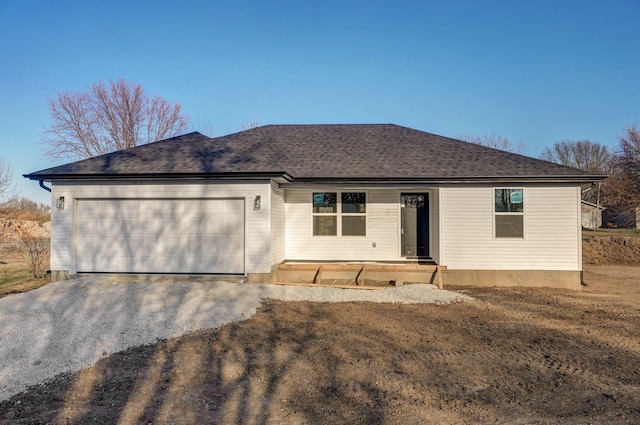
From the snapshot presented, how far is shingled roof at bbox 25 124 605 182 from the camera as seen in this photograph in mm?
10625

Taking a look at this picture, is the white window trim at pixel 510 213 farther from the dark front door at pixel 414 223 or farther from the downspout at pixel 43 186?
the downspout at pixel 43 186

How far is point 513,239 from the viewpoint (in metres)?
11.3

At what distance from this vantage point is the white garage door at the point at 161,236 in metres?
10.6

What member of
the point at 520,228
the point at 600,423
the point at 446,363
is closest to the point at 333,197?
the point at 520,228

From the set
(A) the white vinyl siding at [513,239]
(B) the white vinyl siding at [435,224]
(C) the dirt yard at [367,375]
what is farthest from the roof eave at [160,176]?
(A) the white vinyl siding at [513,239]

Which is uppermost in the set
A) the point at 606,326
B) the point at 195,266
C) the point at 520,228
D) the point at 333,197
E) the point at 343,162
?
the point at 343,162

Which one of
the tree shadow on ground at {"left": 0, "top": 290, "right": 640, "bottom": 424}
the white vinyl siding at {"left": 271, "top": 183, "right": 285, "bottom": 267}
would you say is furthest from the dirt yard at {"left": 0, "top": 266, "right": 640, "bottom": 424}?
the white vinyl siding at {"left": 271, "top": 183, "right": 285, "bottom": 267}

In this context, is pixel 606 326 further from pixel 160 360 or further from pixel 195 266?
pixel 195 266

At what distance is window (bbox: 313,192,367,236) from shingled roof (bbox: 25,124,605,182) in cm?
94

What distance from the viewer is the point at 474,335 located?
6.52 metres

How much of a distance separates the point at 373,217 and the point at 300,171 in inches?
102

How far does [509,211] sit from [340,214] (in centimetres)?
471

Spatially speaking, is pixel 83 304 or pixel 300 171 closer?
pixel 83 304

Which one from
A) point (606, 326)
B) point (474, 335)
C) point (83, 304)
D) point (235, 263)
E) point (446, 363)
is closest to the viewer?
point (446, 363)
